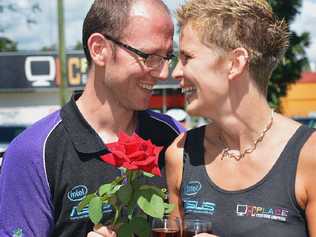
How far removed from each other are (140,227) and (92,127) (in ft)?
3.12

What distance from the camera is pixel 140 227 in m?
2.62

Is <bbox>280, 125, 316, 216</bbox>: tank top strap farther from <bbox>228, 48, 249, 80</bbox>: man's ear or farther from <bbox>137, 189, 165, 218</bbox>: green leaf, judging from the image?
<bbox>137, 189, 165, 218</bbox>: green leaf

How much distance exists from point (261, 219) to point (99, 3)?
1.44 meters

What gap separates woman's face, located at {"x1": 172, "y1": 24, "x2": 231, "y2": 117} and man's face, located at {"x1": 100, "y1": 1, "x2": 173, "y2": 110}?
0.44 meters

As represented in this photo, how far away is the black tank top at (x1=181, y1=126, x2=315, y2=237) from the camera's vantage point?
8.91 ft

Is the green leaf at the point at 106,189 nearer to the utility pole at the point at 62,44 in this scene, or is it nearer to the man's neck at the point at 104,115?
the man's neck at the point at 104,115

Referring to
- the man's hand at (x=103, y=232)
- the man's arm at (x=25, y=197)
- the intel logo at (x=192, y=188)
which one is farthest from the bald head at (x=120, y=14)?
the man's hand at (x=103, y=232)

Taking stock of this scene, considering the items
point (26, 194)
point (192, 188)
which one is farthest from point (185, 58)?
point (26, 194)

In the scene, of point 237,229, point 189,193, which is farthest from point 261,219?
point 189,193

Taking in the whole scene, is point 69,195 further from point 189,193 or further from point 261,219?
point 261,219

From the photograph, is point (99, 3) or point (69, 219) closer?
point (69, 219)

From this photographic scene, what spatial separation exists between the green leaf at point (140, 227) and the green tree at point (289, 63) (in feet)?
65.6

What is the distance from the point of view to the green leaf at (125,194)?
2.55m

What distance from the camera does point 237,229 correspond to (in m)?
2.78
